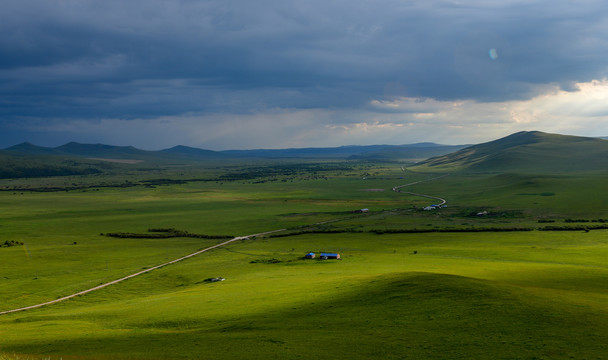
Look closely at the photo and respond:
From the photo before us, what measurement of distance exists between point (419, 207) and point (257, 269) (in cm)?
9595

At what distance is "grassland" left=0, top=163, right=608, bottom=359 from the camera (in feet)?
93.0

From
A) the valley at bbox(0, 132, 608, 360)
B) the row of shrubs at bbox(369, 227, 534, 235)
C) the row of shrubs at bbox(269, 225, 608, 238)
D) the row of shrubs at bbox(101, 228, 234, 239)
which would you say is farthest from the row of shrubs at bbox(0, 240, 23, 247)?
the row of shrubs at bbox(369, 227, 534, 235)

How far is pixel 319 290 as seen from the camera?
45375 mm

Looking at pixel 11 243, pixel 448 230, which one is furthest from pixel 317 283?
pixel 11 243

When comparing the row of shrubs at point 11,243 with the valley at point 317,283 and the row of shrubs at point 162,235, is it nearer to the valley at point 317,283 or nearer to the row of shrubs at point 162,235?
the valley at point 317,283

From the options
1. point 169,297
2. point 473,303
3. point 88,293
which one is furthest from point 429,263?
point 88,293

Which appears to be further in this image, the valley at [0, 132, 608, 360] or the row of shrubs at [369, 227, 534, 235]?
the row of shrubs at [369, 227, 534, 235]

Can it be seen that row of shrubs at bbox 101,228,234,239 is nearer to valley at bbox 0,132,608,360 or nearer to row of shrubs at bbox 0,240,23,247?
valley at bbox 0,132,608,360

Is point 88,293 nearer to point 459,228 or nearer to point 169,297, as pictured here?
point 169,297

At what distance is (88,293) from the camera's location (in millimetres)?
60781

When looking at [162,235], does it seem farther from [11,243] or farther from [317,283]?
[317,283]

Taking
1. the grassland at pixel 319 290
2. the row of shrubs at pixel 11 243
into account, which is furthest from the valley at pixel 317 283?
the row of shrubs at pixel 11 243

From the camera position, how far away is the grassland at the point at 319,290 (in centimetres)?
2834

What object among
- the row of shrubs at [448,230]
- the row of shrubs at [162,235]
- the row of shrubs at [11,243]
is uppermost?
the row of shrubs at [448,230]
